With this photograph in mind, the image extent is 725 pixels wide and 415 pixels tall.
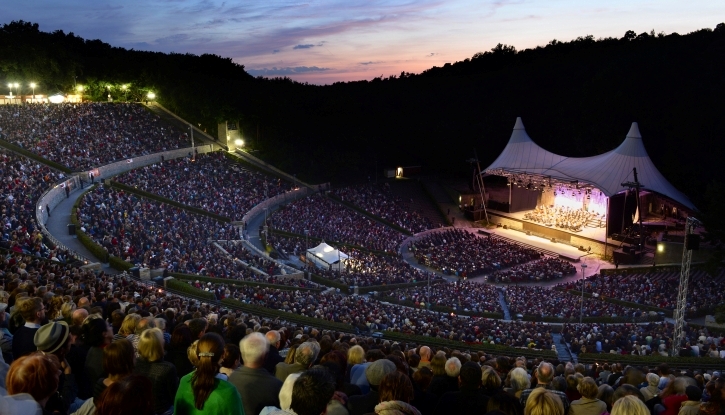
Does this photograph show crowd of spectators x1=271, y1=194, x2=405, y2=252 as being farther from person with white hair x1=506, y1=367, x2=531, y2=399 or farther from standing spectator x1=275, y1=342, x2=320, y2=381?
standing spectator x1=275, y1=342, x2=320, y2=381

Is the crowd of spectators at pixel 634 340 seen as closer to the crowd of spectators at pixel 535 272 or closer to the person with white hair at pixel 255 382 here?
the crowd of spectators at pixel 535 272

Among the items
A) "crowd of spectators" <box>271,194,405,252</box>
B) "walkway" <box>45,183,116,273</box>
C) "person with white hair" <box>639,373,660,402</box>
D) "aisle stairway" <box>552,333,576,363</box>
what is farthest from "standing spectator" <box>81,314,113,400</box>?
"crowd of spectators" <box>271,194,405,252</box>

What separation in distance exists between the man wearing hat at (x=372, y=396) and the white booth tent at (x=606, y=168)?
3298cm

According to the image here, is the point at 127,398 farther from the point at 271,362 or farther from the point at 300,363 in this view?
the point at 271,362

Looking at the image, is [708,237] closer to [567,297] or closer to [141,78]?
[567,297]

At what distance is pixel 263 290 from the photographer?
18734 mm

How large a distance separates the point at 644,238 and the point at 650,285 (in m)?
9.31

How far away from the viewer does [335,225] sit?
113 ft

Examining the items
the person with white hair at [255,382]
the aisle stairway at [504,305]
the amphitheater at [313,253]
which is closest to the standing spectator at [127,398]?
the person with white hair at [255,382]

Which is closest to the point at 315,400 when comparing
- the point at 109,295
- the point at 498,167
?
the point at 109,295

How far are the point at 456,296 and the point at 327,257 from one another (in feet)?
23.5

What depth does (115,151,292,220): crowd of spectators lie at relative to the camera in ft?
107

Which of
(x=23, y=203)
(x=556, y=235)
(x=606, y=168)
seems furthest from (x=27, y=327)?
(x=606, y=168)

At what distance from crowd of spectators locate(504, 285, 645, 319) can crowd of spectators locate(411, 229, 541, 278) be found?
258 inches
